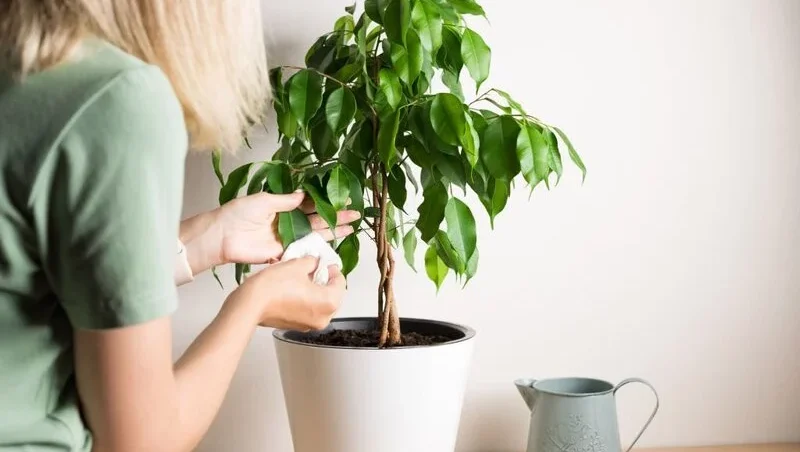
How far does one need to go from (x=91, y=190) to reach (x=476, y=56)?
657 mm

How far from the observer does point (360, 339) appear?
1.33m

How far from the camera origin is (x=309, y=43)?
150 centimetres

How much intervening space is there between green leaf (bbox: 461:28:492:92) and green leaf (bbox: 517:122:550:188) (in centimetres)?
10

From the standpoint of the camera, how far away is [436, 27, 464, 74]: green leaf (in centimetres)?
120

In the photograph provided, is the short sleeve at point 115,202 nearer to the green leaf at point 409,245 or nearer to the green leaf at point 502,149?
the green leaf at point 502,149

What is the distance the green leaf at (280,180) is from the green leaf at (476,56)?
0.27 metres

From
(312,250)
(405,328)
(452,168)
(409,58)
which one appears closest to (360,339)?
(405,328)

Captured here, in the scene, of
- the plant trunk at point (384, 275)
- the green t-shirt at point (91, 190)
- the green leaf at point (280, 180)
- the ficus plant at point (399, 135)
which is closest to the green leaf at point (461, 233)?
the ficus plant at point (399, 135)

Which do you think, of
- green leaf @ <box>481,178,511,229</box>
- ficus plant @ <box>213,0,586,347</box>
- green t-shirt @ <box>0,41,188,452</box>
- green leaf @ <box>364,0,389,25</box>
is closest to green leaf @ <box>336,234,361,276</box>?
ficus plant @ <box>213,0,586,347</box>

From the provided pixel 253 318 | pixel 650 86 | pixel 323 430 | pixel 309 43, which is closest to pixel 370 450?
pixel 323 430

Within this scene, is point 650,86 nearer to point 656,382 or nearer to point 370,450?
point 656,382

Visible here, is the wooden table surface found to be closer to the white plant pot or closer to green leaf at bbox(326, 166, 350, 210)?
the white plant pot

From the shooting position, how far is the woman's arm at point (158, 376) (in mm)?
679

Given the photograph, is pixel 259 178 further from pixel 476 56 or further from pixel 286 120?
pixel 476 56
